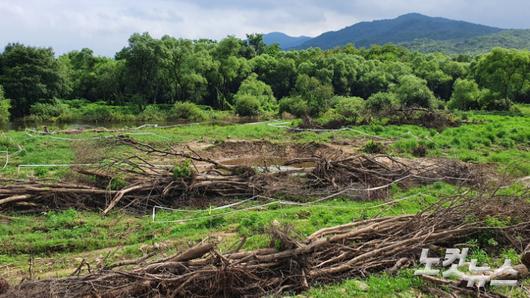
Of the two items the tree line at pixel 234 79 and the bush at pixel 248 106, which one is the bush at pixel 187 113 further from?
the tree line at pixel 234 79

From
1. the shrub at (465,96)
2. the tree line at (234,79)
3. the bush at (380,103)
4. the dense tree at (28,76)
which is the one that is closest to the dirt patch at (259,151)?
the bush at (380,103)

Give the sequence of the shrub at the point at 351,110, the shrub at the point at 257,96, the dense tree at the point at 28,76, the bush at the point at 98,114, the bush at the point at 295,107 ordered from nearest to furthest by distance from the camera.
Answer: the shrub at the point at 351,110 → the bush at the point at 295,107 → the shrub at the point at 257,96 → the dense tree at the point at 28,76 → the bush at the point at 98,114

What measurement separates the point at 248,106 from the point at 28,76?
2204 centimetres

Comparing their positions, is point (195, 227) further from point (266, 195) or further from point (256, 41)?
point (256, 41)

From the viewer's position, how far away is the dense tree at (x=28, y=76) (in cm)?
4606

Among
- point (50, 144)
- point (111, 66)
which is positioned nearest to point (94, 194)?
point (50, 144)

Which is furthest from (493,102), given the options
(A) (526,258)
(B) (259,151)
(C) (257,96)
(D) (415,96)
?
(A) (526,258)

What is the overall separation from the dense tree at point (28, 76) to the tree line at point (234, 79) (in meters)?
0.09

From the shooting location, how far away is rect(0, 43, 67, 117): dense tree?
1813 inches

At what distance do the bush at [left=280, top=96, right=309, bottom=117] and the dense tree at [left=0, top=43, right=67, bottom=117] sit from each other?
24086 mm

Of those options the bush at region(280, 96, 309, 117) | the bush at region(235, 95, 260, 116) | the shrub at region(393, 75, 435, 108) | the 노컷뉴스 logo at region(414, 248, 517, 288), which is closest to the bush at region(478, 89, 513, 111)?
the shrub at region(393, 75, 435, 108)

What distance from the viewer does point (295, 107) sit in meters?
38.3

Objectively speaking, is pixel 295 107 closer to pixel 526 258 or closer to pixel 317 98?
pixel 317 98

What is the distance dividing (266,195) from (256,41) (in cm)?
6635
